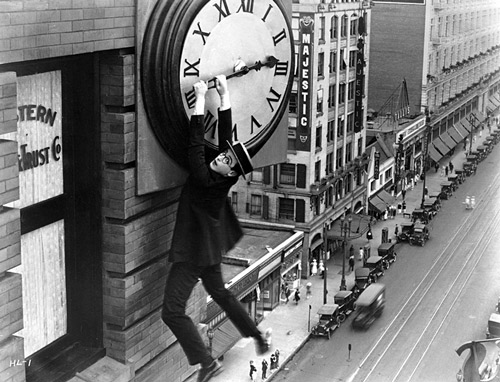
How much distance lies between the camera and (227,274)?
2328 centimetres

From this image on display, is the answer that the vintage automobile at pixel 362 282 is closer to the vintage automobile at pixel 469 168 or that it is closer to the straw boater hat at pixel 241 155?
the straw boater hat at pixel 241 155

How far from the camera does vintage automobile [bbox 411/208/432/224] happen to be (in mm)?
34481

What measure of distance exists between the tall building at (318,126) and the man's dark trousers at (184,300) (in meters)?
23.7

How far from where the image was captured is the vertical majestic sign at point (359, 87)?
31.2m

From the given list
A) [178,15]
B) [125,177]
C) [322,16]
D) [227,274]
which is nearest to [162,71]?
[178,15]

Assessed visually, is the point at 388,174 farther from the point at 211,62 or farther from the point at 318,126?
the point at 211,62

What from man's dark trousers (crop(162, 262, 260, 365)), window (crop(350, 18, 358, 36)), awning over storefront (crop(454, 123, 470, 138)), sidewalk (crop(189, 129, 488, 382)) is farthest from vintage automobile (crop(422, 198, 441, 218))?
man's dark trousers (crop(162, 262, 260, 365))

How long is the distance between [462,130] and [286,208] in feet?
72.6

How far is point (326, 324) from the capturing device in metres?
23.0

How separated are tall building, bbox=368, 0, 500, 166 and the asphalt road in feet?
23.2

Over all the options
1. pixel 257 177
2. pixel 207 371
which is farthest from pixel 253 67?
pixel 257 177

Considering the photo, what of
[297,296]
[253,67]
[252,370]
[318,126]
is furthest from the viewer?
[318,126]

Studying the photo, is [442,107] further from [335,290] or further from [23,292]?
[23,292]

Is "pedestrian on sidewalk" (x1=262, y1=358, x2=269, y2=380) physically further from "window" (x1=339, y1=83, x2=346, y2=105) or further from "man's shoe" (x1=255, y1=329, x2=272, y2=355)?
"man's shoe" (x1=255, y1=329, x2=272, y2=355)
